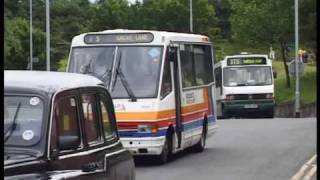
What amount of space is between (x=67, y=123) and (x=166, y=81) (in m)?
9.53

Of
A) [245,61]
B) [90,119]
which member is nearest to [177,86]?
[90,119]

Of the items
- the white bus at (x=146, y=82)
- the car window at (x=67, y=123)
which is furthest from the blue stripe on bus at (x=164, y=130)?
the car window at (x=67, y=123)

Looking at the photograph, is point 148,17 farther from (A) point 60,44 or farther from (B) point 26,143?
(B) point 26,143

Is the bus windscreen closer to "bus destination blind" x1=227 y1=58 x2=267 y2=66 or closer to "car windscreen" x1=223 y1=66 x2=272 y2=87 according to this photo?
"bus destination blind" x1=227 y1=58 x2=267 y2=66

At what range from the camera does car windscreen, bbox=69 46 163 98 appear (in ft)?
50.9

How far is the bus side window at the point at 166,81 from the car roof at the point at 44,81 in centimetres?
847

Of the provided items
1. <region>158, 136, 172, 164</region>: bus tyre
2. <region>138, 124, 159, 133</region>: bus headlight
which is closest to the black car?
<region>138, 124, 159, 133</region>: bus headlight

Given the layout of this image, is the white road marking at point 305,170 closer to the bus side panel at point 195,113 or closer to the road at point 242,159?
the road at point 242,159

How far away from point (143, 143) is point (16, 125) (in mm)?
9164

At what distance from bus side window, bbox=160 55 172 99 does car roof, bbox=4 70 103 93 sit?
847 cm

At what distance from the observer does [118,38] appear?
16141 mm

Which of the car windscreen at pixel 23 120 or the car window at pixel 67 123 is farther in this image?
the car window at pixel 67 123

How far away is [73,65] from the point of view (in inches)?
640

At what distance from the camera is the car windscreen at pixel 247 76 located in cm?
3662
